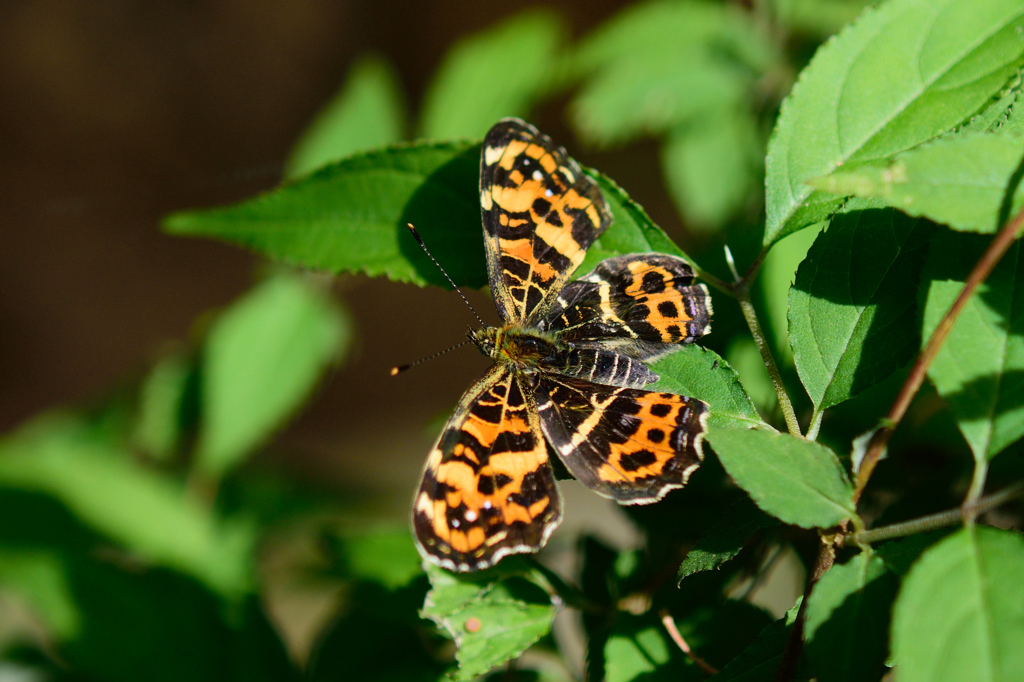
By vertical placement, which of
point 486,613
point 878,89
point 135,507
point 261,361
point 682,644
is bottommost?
point 682,644

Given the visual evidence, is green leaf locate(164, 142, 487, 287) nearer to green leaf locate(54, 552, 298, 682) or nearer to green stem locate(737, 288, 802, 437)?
green stem locate(737, 288, 802, 437)

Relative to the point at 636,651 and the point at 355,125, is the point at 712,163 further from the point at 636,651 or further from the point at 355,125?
the point at 636,651

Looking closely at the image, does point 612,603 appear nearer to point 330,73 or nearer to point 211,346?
point 211,346

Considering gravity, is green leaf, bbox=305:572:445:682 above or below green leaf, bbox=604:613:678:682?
above

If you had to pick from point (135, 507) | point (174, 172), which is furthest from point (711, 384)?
point (174, 172)

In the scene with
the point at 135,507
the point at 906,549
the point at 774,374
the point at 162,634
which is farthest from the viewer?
the point at 135,507

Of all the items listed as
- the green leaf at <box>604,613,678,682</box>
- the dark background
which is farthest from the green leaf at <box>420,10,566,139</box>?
the dark background
